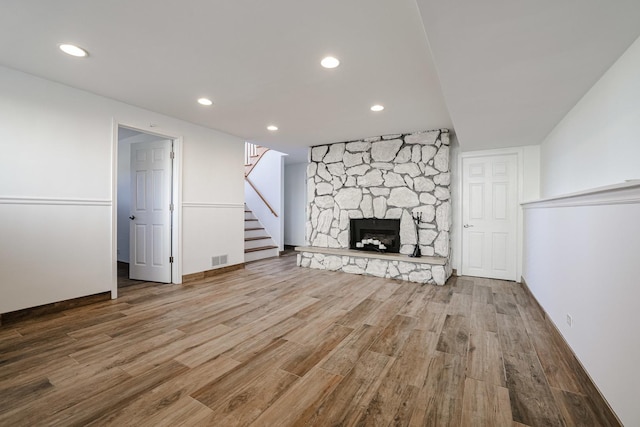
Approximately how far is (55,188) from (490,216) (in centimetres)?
571

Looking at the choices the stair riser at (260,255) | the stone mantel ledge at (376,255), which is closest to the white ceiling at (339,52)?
the stone mantel ledge at (376,255)

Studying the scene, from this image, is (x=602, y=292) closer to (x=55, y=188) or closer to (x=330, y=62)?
(x=330, y=62)

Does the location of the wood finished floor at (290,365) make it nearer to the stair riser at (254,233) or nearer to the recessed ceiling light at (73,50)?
the recessed ceiling light at (73,50)

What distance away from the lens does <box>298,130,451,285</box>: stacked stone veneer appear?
4.18m

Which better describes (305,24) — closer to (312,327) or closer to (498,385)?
(312,327)

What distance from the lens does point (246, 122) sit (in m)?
3.97

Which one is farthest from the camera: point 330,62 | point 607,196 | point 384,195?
point 384,195

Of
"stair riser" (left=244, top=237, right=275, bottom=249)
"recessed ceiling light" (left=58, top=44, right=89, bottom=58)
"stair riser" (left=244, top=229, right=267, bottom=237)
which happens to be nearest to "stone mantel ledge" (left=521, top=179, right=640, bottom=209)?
"recessed ceiling light" (left=58, top=44, right=89, bottom=58)

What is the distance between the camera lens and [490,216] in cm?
429

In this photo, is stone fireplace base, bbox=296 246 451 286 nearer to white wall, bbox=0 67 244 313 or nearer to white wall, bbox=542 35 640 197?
white wall, bbox=542 35 640 197

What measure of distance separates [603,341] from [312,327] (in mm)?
1914

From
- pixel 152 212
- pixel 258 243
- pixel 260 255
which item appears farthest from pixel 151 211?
pixel 258 243

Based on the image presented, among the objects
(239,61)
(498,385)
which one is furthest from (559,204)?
(239,61)

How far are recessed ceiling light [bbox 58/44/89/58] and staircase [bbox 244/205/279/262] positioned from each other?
13.0ft
